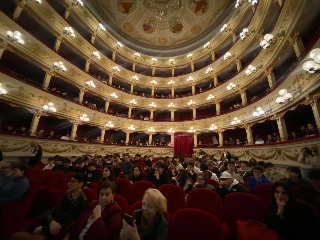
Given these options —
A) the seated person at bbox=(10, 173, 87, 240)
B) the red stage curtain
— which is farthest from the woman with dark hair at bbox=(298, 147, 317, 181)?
the red stage curtain

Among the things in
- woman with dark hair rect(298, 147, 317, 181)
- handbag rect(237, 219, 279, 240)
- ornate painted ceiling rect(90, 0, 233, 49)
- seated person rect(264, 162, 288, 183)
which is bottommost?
handbag rect(237, 219, 279, 240)

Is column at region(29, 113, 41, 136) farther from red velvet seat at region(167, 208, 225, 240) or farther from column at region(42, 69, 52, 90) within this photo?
red velvet seat at region(167, 208, 225, 240)

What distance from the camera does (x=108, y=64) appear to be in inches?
629

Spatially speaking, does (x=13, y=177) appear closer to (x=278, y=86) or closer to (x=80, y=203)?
(x=80, y=203)

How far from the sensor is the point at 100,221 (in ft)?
5.51

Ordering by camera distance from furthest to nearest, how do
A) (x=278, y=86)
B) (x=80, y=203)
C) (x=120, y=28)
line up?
(x=120, y=28)
(x=278, y=86)
(x=80, y=203)

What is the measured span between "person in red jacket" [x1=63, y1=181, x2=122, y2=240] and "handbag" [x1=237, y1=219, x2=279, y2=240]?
5.07 feet

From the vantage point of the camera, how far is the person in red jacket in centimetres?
162

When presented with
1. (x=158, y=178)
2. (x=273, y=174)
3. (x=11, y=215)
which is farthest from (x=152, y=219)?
(x=273, y=174)

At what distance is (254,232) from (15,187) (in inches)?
147

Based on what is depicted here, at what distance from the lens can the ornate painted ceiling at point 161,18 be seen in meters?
16.6

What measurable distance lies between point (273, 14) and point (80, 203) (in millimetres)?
14791

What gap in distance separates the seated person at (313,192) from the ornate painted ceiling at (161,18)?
69.2 ft

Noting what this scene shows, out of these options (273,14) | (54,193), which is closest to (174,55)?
(273,14)
